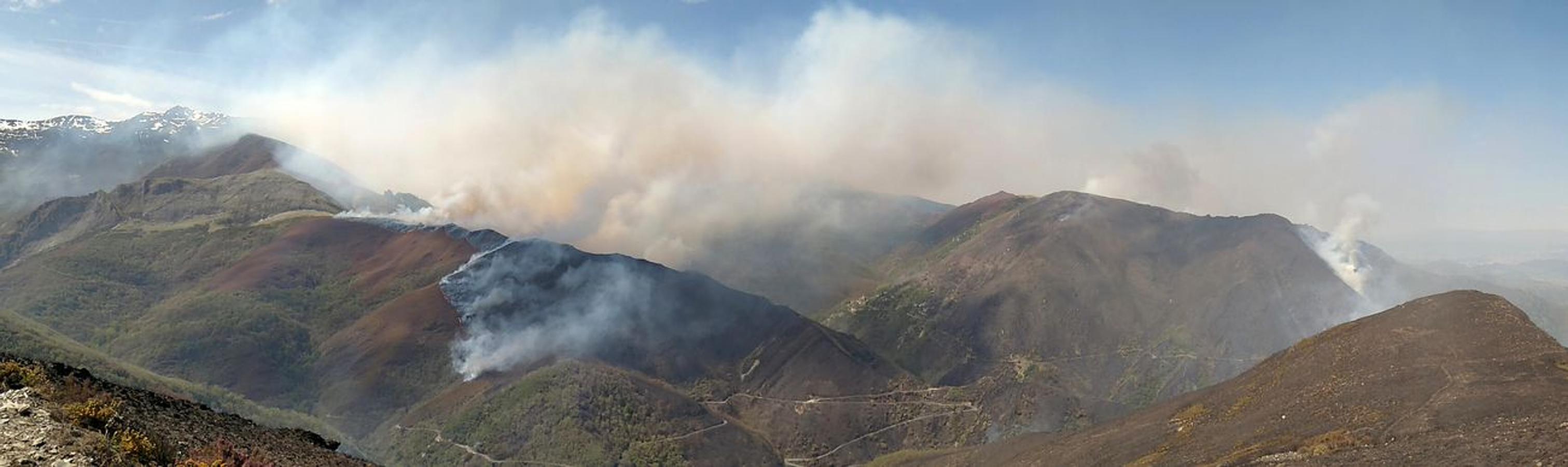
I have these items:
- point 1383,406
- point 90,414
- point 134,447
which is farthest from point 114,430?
point 1383,406

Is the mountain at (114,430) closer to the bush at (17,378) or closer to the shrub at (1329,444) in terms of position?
the bush at (17,378)

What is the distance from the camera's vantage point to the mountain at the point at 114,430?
23406mm

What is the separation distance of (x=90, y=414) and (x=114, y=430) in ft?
2.75

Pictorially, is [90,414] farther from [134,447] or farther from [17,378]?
[17,378]

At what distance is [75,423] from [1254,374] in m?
88.1

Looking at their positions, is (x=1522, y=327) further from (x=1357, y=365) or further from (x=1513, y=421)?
(x=1513, y=421)

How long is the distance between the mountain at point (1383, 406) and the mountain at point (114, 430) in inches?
2112

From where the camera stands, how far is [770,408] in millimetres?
190250

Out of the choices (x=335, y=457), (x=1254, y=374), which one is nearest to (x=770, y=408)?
(x=1254, y=374)

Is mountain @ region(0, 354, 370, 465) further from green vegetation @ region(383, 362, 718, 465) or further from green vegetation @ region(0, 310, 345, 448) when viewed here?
green vegetation @ region(383, 362, 718, 465)

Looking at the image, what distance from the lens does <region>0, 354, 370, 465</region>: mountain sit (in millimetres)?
23406

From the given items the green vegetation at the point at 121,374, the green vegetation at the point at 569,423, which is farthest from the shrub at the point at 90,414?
the green vegetation at the point at 569,423

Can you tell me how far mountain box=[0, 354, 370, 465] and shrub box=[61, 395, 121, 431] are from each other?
0.03 meters

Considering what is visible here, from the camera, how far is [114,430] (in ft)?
87.8
